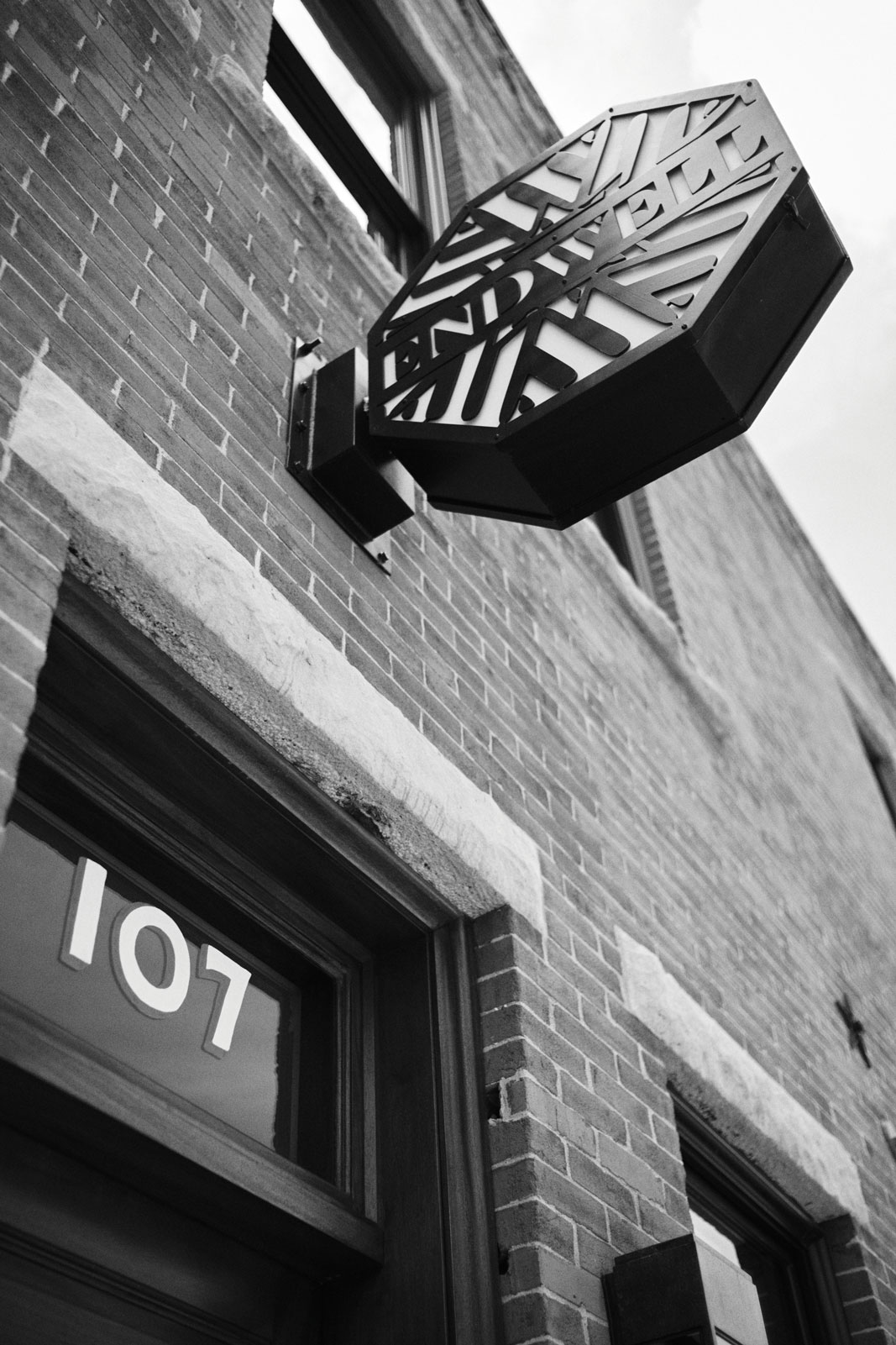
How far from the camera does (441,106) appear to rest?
6.04 meters

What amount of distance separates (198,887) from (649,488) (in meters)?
4.84

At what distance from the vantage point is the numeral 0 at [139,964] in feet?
7.47

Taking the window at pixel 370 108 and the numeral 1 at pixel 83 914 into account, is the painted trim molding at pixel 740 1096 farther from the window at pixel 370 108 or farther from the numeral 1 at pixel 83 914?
the window at pixel 370 108

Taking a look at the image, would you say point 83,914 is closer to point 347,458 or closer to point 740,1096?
point 347,458

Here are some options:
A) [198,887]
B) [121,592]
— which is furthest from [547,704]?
[121,592]

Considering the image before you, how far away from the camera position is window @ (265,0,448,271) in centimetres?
503

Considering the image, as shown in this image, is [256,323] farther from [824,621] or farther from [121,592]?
[824,621]

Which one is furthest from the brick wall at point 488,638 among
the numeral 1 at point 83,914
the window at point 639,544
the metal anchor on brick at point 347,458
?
the numeral 1 at point 83,914

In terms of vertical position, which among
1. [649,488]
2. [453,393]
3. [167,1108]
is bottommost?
[167,1108]

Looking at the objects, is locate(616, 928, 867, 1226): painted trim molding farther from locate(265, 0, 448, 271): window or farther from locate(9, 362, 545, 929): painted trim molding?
locate(265, 0, 448, 271): window

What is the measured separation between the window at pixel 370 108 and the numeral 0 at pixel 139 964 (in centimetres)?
323

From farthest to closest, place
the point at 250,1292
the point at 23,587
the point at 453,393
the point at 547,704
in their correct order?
the point at 547,704
the point at 453,393
the point at 250,1292
the point at 23,587

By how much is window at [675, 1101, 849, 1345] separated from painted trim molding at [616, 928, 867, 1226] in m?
0.05

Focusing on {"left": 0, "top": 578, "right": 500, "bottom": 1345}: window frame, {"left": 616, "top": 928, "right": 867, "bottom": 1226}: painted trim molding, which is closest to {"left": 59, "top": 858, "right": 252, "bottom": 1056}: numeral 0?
{"left": 0, "top": 578, "right": 500, "bottom": 1345}: window frame
